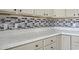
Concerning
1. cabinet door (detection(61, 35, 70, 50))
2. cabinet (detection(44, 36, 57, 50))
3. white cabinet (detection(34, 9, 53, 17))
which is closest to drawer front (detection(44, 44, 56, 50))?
cabinet (detection(44, 36, 57, 50))

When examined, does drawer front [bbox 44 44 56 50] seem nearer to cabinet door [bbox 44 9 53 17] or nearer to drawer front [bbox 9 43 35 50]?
drawer front [bbox 9 43 35 50]

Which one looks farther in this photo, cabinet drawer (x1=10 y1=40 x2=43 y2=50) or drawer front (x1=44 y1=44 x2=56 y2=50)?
drawer front (x1=44 y1=44 x2=56 y2=50)

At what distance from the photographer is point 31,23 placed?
1.29 meters

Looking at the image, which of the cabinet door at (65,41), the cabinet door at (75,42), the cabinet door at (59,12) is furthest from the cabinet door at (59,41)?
the cabinet door at (59,12)

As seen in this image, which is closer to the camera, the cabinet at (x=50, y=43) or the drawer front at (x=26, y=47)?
the drawer front at (x=26, y=47)

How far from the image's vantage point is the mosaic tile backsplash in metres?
1.25

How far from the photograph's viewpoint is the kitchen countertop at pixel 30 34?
124cm

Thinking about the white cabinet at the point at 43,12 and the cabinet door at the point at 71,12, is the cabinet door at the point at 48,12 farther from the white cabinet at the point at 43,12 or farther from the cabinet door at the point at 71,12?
the cabinet door at the point at 71,12

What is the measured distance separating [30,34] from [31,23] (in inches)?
5.1

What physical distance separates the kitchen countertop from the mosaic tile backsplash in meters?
0.04

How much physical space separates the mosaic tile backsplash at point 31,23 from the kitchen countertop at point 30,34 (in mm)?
45

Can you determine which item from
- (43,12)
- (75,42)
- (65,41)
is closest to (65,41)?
(65,41)

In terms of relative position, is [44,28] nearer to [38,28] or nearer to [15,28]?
[38,28]
